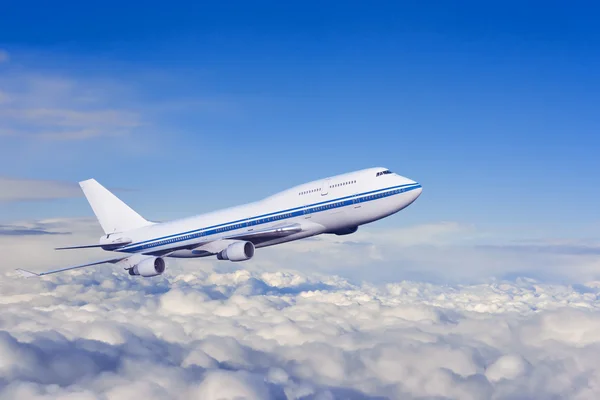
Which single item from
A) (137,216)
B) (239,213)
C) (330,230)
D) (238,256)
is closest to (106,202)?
(137,216)

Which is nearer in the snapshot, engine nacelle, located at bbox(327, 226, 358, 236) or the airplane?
the airplane

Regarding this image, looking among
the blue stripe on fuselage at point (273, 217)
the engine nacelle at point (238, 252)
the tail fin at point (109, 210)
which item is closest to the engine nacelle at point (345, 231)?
the blue stripe on fuselage at point (273, 217)

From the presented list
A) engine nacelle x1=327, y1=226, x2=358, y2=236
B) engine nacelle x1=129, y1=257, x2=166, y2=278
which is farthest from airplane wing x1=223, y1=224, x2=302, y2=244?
engine nacelle x1=129, y1=257, x2=166, y2=278

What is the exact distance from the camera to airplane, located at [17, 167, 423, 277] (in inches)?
2621

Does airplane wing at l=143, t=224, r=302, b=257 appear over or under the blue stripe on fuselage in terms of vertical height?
under

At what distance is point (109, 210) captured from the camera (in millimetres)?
95500

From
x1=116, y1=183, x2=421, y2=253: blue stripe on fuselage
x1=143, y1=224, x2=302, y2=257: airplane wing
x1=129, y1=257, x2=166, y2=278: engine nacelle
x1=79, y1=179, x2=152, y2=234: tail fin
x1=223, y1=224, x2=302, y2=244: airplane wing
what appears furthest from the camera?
x1=79, y1=179, x2=152, y2=234: tail fin

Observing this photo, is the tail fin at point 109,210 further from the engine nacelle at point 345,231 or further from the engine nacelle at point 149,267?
the engine nacelle at point 345,231

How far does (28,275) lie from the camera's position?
66875mm

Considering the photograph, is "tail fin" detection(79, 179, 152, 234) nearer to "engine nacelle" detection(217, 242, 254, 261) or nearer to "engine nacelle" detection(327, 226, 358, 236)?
"engine nacelle" detection(217, 242, 254, 261)

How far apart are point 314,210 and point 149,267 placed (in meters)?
21.9

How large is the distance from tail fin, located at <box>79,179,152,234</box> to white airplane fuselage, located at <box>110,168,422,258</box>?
13.9 metres

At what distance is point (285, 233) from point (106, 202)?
131 feet

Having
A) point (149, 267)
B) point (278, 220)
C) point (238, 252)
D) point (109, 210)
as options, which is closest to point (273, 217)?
point (278, 220)
